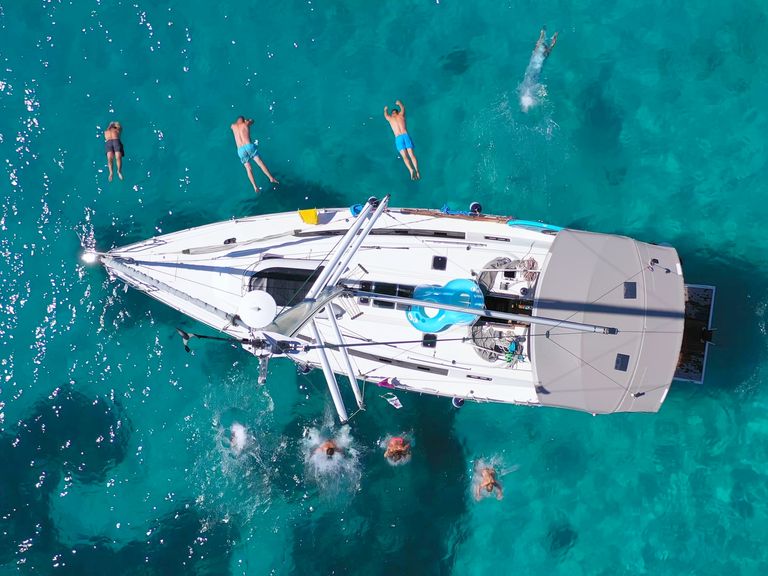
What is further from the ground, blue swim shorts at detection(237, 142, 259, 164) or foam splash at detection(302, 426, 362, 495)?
blue swim shorts at detection(237, 142, 259, 164)

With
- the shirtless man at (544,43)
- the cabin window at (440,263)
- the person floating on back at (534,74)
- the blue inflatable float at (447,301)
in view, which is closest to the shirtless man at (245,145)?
the cabin window at (440,263)

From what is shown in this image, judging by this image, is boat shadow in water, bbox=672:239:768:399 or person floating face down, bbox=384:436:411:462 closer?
boat shadow in water, bbox=672:239:768:399

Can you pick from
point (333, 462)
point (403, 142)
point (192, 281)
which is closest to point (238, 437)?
point (333, 462)

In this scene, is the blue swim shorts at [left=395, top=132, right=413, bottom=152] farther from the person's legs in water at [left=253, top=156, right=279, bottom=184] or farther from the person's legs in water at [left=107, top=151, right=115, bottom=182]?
the person's legs in water at [left=107, top=151, right=115, bottom=182]

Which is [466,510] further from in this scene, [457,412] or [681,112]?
[681,112]

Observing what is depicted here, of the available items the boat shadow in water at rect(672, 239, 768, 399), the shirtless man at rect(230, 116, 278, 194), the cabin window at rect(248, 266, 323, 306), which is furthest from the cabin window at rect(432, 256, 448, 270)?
the boat shadow in water at rect(672, 239, 768, 399)

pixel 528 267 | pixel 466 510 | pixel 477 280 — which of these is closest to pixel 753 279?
pixel 528 267
